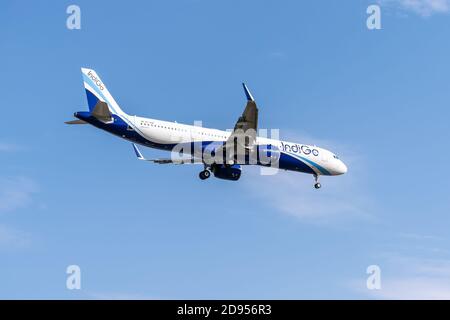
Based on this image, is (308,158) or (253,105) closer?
(253,105)

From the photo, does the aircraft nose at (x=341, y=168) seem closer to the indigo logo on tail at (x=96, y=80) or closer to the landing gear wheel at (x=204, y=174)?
the landing gear wheel at (x=204, y=174)

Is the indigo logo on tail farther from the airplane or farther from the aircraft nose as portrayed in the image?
the aircraft nose

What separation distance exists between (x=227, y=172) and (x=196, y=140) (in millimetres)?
5462

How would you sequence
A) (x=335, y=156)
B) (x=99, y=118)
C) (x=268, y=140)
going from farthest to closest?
(x=335, y=156) < (x=268, y=140) < (x=99, y=118)

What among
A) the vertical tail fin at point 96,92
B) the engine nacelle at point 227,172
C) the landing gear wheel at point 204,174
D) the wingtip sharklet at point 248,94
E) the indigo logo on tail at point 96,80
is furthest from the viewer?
the engine nacelle at point 227,172

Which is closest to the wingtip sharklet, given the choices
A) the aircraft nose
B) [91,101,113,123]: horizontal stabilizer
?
[91,101,113,123]: horizontal stabilizer

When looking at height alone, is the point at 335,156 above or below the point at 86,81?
below

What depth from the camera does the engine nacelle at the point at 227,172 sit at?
6769 centimetres

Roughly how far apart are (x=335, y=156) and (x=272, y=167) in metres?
7.86

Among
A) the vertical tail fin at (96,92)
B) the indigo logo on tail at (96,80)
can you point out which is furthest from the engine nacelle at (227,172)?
the indigo logo on tail at (96,80)

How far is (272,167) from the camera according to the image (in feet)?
225

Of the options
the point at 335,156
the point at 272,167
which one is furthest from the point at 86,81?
the point at 335,156
